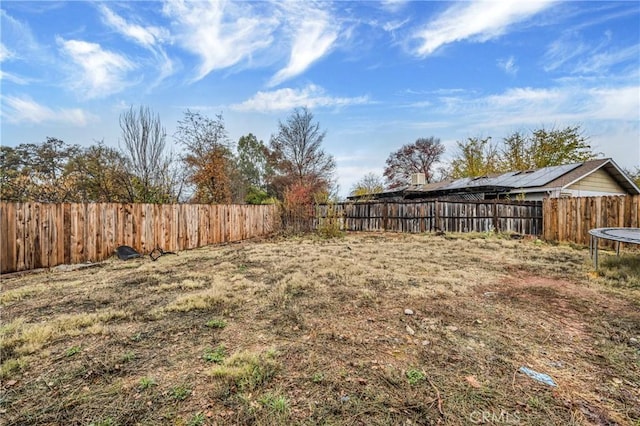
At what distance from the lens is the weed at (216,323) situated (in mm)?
2478

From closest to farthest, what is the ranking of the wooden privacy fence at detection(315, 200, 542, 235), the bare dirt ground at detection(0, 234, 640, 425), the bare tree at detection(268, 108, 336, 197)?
the bare dirt ground at detection(0, 234, 640, 425)
the wooden privacy fence at detection(315, 200, 542, 235)
the bare tree at detection(268, 108, 336, 197)

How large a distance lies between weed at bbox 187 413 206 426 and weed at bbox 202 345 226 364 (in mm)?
492

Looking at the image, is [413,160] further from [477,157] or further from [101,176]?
[101,176]

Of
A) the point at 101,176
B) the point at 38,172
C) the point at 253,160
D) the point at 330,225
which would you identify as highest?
the point at 253,160

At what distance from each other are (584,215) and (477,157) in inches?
540

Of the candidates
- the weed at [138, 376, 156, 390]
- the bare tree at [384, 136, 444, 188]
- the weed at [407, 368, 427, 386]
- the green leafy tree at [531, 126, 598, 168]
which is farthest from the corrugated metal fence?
the bare tree at [384, 136, 444, 188]

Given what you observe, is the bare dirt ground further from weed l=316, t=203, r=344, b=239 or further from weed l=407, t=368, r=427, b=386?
weed l=316, t=203, r=344, b=239

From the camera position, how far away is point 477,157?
20.1 m

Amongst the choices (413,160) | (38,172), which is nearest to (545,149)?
(413,160)

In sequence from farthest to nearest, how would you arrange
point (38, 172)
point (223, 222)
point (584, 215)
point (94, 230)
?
point (38, 172), point (223, 222), point (584, 215), point (94, 230)

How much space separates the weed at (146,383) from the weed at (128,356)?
340 millimetres

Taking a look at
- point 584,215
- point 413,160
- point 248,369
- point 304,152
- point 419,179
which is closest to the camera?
point 248,369

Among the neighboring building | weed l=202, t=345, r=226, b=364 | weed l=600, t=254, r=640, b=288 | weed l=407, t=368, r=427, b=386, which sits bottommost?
weed l=407, t=368, r=427, b=386

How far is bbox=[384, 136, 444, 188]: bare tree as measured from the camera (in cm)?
2585
